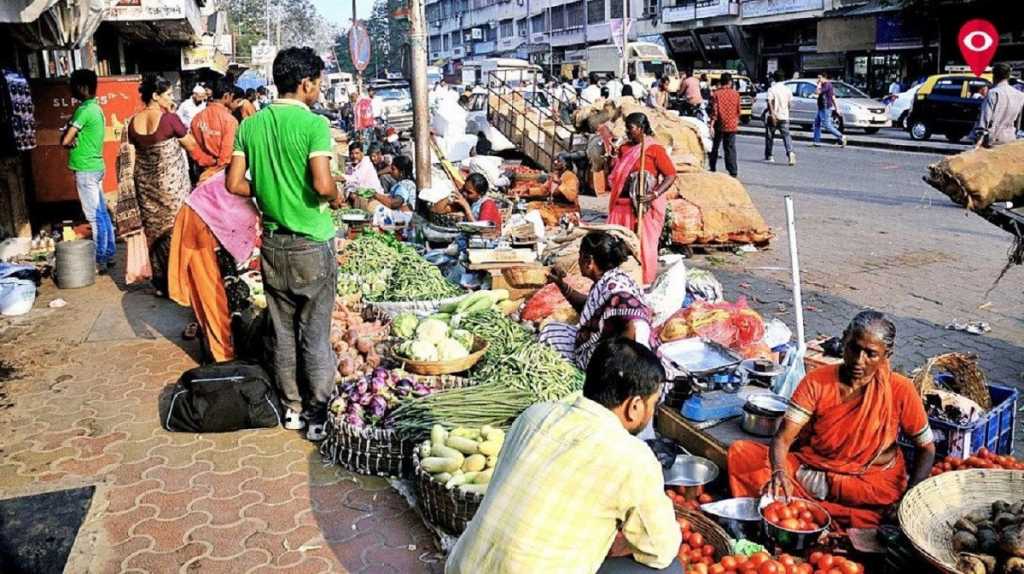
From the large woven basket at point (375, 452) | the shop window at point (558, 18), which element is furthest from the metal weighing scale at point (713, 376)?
the shop window at point (558, 18)

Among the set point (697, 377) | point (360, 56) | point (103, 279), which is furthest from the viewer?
point (360, 56)

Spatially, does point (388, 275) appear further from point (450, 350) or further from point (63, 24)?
point (63, 24)

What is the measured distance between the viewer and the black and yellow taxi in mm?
20125

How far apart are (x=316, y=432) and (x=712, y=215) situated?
6148 mm

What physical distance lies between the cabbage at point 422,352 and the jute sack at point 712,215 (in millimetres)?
5128

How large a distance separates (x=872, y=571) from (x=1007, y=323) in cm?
436

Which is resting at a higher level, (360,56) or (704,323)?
(360,56)

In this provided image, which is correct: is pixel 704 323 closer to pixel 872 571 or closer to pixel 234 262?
pixel 872 571

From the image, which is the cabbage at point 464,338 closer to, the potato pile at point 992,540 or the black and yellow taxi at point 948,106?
the potato pile at point 992,540

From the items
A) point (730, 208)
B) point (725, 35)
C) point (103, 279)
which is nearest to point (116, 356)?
point (103, 279)

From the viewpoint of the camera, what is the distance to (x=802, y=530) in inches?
134

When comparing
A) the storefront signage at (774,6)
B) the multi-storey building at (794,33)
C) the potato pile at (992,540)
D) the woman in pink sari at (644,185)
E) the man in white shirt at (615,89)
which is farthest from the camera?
the storefront signage at (774,6)

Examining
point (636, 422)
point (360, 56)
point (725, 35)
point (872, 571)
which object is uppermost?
point (725, 35)

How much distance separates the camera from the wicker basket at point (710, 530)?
3.33m
